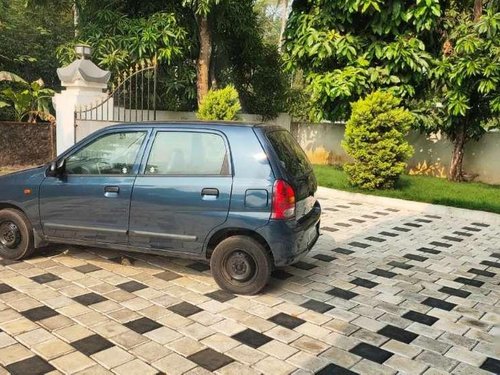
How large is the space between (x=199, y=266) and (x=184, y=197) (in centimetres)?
110

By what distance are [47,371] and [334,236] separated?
4.55 meters

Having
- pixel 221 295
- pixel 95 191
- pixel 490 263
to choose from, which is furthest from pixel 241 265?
pixel 490 263

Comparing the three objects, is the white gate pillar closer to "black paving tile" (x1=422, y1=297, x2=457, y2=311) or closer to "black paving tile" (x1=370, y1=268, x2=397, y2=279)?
"black paving tile" (x1=370, y1=268, x2=397, y2=279)

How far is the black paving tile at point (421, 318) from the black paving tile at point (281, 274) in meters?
1.29

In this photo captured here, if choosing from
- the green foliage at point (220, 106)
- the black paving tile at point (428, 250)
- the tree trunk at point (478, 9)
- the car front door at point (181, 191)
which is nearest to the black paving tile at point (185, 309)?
the car front door at point (181, 191)

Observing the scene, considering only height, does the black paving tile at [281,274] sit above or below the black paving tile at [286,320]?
above

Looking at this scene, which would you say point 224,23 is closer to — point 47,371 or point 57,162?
point 57,162

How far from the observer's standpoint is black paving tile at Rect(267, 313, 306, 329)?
374 cm

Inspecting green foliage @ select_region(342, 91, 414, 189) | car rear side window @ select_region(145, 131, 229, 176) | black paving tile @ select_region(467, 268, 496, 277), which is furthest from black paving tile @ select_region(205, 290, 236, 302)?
green foliage @ select_region(342, 91, 414, 189)

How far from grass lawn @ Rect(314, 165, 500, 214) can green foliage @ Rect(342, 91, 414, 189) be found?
0.44m

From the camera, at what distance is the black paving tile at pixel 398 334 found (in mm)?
3607

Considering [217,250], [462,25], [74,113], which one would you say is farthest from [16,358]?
[462,25]

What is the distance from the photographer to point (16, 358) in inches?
120

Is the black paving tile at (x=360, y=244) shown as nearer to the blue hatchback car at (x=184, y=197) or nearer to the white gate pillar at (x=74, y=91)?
the blue hatchback car at (x=184, y=197)
